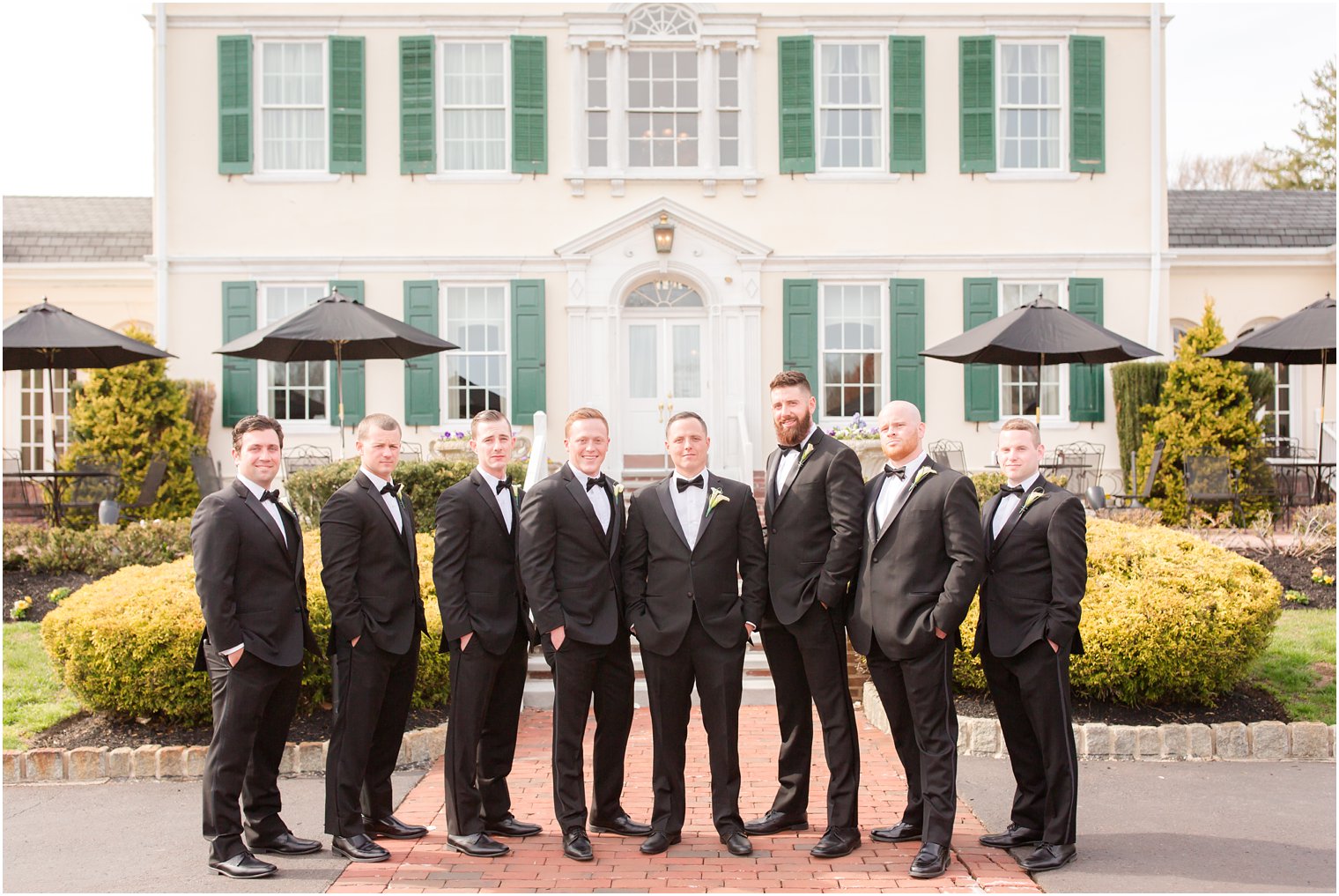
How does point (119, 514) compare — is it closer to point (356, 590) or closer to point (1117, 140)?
point (356, 590)

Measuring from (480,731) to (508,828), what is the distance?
466mm

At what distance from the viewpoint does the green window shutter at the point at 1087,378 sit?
15062mm

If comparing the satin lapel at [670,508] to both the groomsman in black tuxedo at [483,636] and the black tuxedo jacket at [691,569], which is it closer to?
the black tuxedo jacket at [691,569]

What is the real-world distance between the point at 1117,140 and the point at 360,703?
13.3 meters

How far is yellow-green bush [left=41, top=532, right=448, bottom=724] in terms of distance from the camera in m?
6.47

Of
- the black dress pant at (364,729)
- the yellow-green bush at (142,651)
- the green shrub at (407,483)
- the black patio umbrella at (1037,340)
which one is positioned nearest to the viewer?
the black dress pant at (364,729)

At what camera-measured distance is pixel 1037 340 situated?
10.4m

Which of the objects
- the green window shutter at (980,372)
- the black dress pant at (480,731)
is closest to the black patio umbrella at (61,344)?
the black dress pant at (480,731)

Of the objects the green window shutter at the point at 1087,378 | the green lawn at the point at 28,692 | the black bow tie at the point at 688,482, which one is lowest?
the green lawn at the point at 28,692

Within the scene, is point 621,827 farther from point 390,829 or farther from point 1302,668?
point 1302,668

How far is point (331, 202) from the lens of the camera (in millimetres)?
14930

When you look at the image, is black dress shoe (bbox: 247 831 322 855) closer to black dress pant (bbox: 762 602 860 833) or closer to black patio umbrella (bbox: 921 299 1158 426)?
black dress pant (bbox: 762 602 860 833)

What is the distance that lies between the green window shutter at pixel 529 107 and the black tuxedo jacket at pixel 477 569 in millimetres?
10265

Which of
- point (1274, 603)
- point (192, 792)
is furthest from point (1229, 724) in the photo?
point (192, 792)
